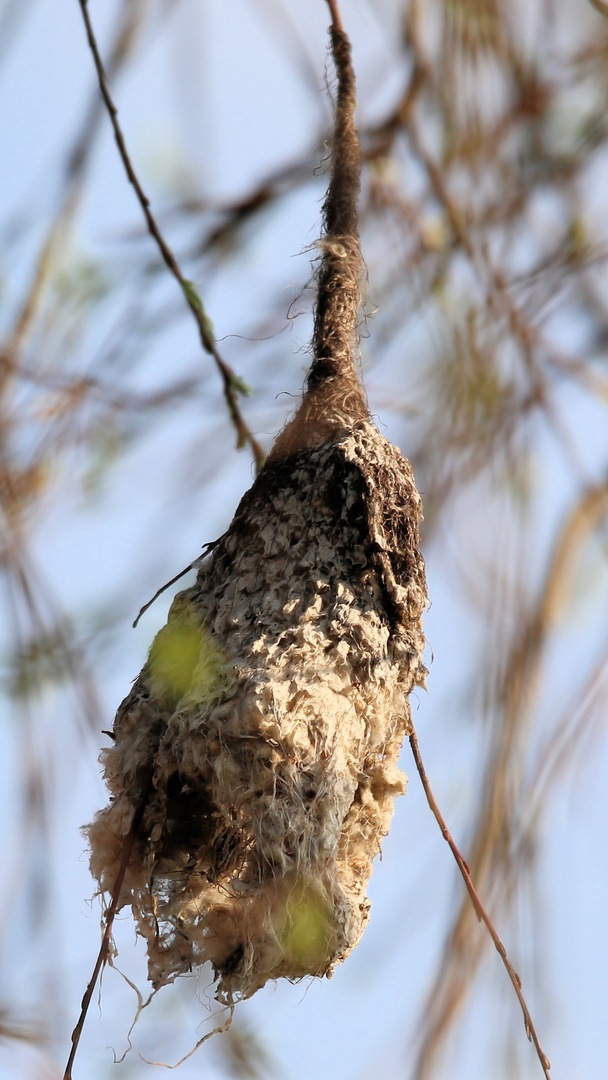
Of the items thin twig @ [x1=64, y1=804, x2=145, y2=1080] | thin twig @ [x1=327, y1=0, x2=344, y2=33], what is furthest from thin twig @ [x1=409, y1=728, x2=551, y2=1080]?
thin twig @ [x1=327, y1=0, x2=344, y2=33]

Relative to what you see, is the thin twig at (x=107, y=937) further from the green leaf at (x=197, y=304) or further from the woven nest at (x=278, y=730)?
the green leaf at (x=197, y=304)

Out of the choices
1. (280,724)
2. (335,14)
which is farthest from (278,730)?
(335,14)

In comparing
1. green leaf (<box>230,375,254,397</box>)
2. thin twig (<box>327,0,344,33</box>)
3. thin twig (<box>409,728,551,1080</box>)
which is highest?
thin twig (<box>327,0,344,33</box>)

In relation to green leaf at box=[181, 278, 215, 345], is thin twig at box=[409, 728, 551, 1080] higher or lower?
lower

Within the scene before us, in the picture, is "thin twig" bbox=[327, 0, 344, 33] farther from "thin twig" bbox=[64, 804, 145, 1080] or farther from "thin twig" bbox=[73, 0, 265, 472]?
"thin twig" bbox=[64, 804, 145, 1080]

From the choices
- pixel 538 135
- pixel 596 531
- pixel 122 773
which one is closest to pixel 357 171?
pixel 538 135
